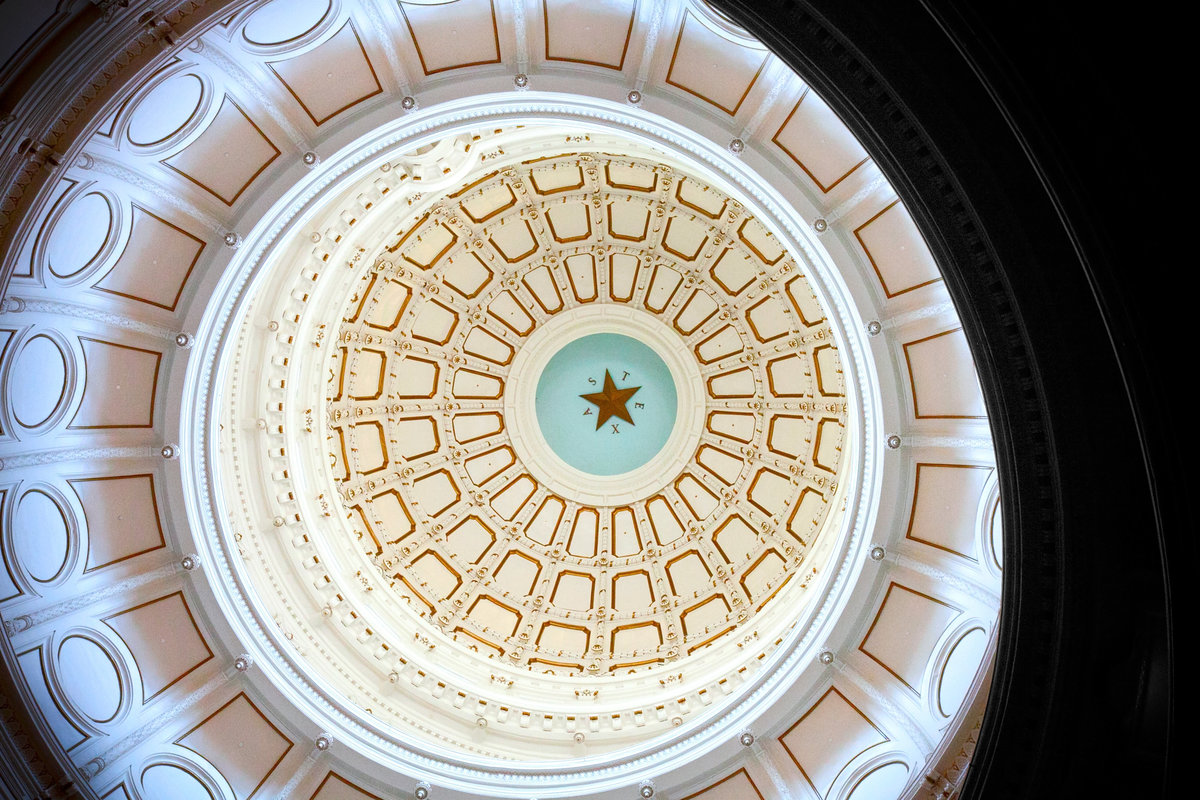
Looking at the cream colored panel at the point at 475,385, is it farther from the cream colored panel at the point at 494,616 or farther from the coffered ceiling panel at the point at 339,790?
the coffered ceiling panel at the point at 339,790

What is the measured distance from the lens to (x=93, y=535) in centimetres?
1180

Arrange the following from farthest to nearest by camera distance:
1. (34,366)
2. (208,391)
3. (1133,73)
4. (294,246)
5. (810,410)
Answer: (810,410) → (294,246) → (208,391) → (34,366) → (1133,73)

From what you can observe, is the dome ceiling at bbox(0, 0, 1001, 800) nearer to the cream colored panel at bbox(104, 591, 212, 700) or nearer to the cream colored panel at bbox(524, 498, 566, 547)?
the cream colored panel at bbox(104, 591, 212, 700)

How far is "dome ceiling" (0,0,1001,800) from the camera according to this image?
10672 millimetres

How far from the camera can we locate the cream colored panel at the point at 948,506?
11.3 m

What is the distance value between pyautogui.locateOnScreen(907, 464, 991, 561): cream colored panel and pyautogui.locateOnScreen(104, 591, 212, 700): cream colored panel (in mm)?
11998

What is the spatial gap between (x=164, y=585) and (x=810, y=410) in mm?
13612

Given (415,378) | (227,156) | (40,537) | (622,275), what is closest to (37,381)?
(40,537)

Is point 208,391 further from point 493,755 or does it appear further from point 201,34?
point 493,755

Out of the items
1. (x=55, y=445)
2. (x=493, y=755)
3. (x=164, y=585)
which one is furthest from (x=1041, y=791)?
(x=55, y=445)

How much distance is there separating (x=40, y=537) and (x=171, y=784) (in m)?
4.49

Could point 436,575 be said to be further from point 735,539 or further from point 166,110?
point 166,110

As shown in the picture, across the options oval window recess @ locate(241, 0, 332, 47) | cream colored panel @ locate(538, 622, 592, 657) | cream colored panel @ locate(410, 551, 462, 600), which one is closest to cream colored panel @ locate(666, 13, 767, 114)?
oval window recess @ locate(241, 0, 332, 47)

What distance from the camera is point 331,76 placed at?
10797mm
